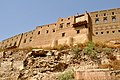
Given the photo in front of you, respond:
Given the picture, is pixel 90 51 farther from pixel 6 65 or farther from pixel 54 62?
pixel 6 65

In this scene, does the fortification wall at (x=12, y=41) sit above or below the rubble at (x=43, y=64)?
above

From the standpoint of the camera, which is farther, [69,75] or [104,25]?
[104,25]

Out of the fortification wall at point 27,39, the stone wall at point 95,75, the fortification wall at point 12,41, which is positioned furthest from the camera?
the fortification wall at point 12,41

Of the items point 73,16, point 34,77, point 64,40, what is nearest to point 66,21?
point 73,16

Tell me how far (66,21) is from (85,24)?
14.1 feet

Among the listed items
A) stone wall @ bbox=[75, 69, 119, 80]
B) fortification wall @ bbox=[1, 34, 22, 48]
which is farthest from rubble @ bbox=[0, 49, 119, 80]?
fortification wall @ bbox=[1, 34, 22, 48]

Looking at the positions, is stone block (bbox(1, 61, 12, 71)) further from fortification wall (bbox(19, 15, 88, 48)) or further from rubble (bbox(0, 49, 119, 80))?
fortification wall (bbox(19, 15, 88, 48))

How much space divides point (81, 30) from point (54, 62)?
52.4ft

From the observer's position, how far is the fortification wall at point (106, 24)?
116 ft

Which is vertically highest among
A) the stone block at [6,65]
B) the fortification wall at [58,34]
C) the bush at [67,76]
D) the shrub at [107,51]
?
the fortification wall at [58,34]

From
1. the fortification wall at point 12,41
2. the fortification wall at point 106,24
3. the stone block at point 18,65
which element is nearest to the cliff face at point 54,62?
the stone block at point 18,65

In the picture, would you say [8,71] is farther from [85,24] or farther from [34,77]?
[85,24]

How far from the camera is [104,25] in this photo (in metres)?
37.2

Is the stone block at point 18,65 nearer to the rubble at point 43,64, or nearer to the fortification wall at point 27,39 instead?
the rubble at point 43,64
